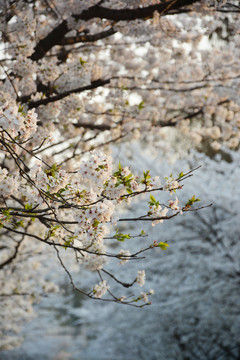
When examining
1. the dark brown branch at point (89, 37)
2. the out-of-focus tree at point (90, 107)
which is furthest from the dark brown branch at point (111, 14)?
the dark brown branch at point (89, 37)

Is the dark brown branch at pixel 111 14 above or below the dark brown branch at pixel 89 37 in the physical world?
below

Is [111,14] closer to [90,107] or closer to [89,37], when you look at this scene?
[89,37]

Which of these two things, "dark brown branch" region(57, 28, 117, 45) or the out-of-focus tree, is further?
"dark brown branch" region(57, 28, 117, 45)

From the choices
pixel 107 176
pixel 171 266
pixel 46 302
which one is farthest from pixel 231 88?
pixel 46 302

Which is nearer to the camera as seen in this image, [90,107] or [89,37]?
[89,37]

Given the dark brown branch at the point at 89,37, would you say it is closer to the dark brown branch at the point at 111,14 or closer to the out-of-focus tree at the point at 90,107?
the out-of-focus tree at the point at 90,107

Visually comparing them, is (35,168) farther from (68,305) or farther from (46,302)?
(68,305)

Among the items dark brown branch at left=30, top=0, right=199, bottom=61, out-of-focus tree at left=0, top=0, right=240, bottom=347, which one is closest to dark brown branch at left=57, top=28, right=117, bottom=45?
out-of-focus tree at left=0, top=0, right=240, bottom=347

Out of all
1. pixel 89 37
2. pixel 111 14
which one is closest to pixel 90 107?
pixel 89 37

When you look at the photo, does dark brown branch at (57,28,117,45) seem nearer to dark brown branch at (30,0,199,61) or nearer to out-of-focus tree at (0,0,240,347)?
out-of-focus tree at (0,0,240,347)

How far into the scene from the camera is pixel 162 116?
23.9 ft

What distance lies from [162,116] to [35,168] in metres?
5.25

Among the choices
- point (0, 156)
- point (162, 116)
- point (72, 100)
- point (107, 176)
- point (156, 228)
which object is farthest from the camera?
point (156, 228)

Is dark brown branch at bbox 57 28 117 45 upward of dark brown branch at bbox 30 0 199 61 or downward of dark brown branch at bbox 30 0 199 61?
upward
